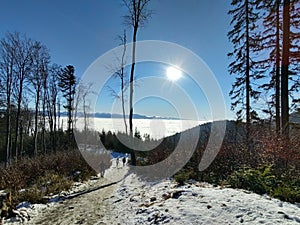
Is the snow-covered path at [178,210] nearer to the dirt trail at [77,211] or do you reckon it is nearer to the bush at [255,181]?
the dirt trail at [77,211]

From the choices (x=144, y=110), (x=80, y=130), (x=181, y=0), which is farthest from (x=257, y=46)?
(x=80, y=130)

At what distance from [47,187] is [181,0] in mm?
9468

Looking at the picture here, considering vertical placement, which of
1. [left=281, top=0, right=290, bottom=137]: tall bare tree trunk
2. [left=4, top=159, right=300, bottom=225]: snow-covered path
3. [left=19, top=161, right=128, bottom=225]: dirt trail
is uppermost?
[left=281, top=0, right=290, bottom=137]: tall bare tree trunk

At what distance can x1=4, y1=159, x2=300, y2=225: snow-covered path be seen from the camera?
3857 millimetres

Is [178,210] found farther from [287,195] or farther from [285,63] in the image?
[285,63]

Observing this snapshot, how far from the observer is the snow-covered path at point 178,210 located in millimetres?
3857

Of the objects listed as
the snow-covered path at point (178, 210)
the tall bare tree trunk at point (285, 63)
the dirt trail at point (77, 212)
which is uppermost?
the tall bare tree trunk at point (285, 63)

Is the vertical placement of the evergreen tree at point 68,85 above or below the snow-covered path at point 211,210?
above

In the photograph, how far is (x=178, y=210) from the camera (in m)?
4.53

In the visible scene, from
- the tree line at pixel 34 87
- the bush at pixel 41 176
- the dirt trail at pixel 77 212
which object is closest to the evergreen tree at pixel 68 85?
the tree line at pixel 34 87

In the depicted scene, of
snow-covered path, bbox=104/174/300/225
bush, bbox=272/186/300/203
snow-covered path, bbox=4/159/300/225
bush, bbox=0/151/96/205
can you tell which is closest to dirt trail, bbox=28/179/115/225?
snow-covered path, bbox=4/159/300/225

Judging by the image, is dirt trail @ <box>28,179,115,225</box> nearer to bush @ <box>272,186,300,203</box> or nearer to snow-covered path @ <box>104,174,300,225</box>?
snow-covered path @ <box>104,174,300,225</box>

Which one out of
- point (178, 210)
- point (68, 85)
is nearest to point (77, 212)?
point (178, 210)

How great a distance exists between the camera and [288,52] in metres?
9.70
